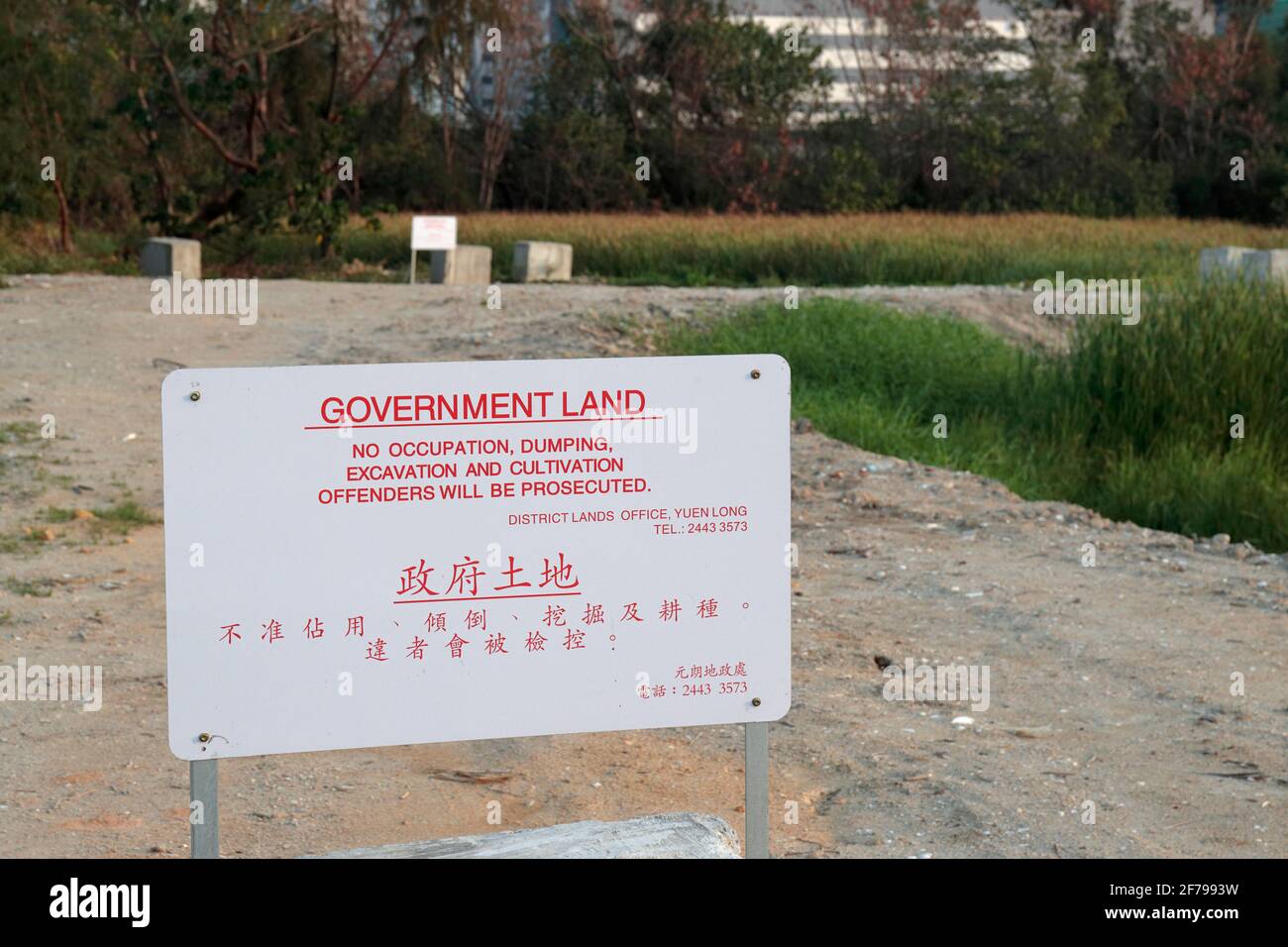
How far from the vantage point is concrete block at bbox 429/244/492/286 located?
19344 mm

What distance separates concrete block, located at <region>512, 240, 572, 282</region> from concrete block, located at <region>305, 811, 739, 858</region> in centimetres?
1726

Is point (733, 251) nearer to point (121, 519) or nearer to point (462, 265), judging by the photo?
point (462, 265)

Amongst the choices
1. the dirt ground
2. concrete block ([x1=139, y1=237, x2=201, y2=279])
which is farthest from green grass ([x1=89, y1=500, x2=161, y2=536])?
concrete block ([x1=139, y1=237, x2=201, y2=279])

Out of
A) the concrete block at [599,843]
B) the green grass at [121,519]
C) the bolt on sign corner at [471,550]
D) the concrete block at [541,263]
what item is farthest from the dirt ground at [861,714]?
the concrete block at [541,263]

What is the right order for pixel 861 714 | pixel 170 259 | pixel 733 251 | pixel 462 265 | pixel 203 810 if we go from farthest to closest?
pixel 733 251, pixel 462 265, pixel 170 259, pixel 861 714, pixel 203 810

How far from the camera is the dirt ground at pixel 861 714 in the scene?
14.2 ft

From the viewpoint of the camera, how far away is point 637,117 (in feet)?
118

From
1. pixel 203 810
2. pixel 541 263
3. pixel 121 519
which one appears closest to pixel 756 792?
pixel 203 810

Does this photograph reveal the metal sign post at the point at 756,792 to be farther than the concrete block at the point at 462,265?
No

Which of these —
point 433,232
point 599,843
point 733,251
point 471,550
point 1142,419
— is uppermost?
point 433,232

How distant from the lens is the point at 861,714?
17.5 feet

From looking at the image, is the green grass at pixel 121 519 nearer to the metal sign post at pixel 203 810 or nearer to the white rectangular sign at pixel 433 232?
the metal sign post at pixel 203 810

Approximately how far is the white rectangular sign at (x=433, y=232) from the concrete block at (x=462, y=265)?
67cm

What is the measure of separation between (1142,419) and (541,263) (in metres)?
11.6
